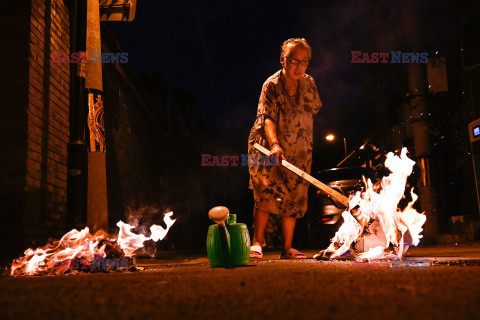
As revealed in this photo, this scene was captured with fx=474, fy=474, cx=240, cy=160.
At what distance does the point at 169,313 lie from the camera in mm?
1810

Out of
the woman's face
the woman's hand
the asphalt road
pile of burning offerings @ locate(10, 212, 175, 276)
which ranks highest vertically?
the woman's face

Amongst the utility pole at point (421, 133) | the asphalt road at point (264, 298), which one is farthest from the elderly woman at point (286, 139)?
the utility pole at point (421, 133)

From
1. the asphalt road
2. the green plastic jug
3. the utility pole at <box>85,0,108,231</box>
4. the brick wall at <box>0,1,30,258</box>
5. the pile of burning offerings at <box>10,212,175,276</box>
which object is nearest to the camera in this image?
the asphalt road

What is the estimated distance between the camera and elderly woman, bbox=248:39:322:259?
213 inches

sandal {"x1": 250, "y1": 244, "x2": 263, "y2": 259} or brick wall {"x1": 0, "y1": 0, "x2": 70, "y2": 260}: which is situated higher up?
brick wall {"x1": 0, "y1": 0, "x2": 70, "y2": 260}

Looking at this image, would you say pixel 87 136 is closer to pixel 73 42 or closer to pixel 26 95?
pixel 26 95

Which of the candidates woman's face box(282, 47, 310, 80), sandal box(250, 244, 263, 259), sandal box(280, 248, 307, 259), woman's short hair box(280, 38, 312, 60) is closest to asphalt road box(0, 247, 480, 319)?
sandal box(250, 244, 263, 259)

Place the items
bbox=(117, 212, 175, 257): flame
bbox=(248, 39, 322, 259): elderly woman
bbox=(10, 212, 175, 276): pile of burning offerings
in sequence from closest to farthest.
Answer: bbox=(10, 212, 175, 276): pile of burning offerings, bbox=(117, 212, 175, 257): flame, bbox=(248, 39, 322, 259): elderly woman

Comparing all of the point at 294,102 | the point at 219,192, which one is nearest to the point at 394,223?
the point at 294,102

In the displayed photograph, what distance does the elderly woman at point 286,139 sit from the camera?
5.41 meters

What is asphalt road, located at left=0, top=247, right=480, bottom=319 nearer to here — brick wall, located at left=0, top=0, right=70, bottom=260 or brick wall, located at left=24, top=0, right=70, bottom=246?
brick wall, located at left=0, top=0, right=70, bottom=260

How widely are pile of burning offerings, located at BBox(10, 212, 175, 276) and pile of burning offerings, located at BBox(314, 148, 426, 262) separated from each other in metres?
1.93

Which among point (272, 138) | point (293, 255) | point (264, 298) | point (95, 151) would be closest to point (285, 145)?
point (272, 138)

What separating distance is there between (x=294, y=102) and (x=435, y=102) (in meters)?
8.19
